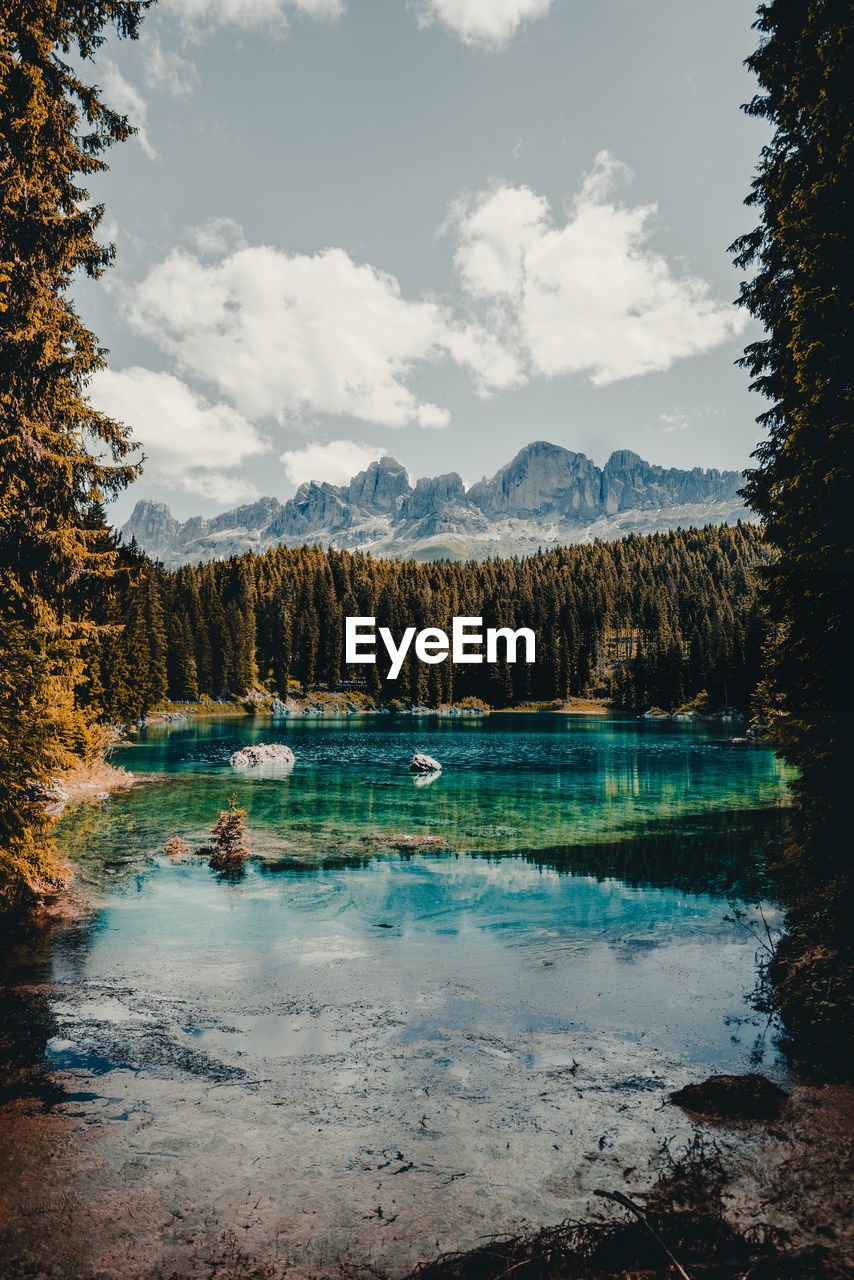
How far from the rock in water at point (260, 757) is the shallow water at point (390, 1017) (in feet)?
62.8

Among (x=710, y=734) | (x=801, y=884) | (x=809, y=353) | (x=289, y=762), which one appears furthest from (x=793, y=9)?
(x=710, y=734)

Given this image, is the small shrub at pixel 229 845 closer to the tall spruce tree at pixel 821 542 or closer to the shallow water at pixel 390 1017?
the shallow water at pixel 390 1017

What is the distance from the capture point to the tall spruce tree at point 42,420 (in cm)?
1184

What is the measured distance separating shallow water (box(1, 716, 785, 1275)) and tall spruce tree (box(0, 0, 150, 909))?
3820 mm

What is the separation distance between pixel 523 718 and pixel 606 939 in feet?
327

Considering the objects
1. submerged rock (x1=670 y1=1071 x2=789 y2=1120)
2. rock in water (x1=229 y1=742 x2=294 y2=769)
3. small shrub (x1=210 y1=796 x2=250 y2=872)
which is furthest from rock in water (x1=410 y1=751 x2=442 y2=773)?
submerged rock (x1=670 y1=1071 x2=789 y2=1120)

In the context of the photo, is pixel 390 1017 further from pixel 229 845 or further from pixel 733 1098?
pixel 229 845

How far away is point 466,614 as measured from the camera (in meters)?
148

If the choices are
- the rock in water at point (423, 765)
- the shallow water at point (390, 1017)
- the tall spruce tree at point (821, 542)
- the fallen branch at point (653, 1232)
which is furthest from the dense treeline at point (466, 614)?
the fallen branch at point (653, 1232)

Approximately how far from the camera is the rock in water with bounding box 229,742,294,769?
45.8 m

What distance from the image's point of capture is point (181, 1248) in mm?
5051

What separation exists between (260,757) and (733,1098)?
139 ft

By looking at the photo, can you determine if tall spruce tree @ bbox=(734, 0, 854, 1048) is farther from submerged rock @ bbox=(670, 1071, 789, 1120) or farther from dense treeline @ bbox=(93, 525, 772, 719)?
dense treeline @ bbox=(93, 525, 772, 719)

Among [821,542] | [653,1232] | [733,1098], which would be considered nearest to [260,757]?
[821,542]
